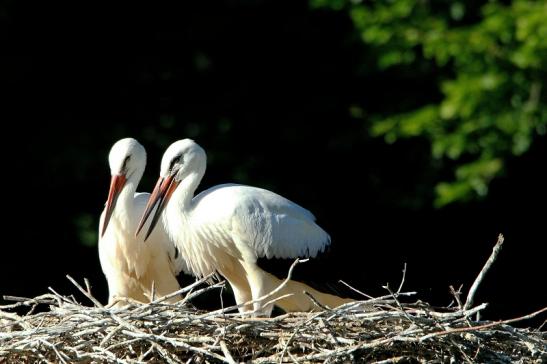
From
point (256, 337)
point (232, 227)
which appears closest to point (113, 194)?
point (232, 227)

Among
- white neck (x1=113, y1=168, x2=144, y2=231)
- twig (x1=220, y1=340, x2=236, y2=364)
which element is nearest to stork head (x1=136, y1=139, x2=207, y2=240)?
white neck (x1=113, y1=168, x2=144, y2=231)

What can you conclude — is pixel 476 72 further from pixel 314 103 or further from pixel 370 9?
pixel 314 103

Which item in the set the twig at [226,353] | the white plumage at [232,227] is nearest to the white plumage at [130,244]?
the white plumage at [232,227]

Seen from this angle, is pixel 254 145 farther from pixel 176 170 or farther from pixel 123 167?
pixel 176 170

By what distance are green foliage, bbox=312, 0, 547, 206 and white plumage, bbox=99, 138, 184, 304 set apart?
3271 millimetres

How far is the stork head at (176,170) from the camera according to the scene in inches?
347

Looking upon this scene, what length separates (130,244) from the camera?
9.11 metres

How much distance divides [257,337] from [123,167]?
78.0 inches

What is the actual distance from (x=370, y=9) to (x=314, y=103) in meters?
1.17

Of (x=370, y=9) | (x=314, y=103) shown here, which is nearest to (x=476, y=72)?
(x=370, y=9)

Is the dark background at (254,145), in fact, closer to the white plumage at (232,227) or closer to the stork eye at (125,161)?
Answer: the stork eye at (125,161)

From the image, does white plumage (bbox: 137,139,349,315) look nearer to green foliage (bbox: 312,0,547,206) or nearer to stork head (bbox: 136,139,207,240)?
stork head (bbox: 136,139,207,240)

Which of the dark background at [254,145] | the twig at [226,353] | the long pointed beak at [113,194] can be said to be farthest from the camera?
the dark background at [254,145]

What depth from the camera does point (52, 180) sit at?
13.1 m
